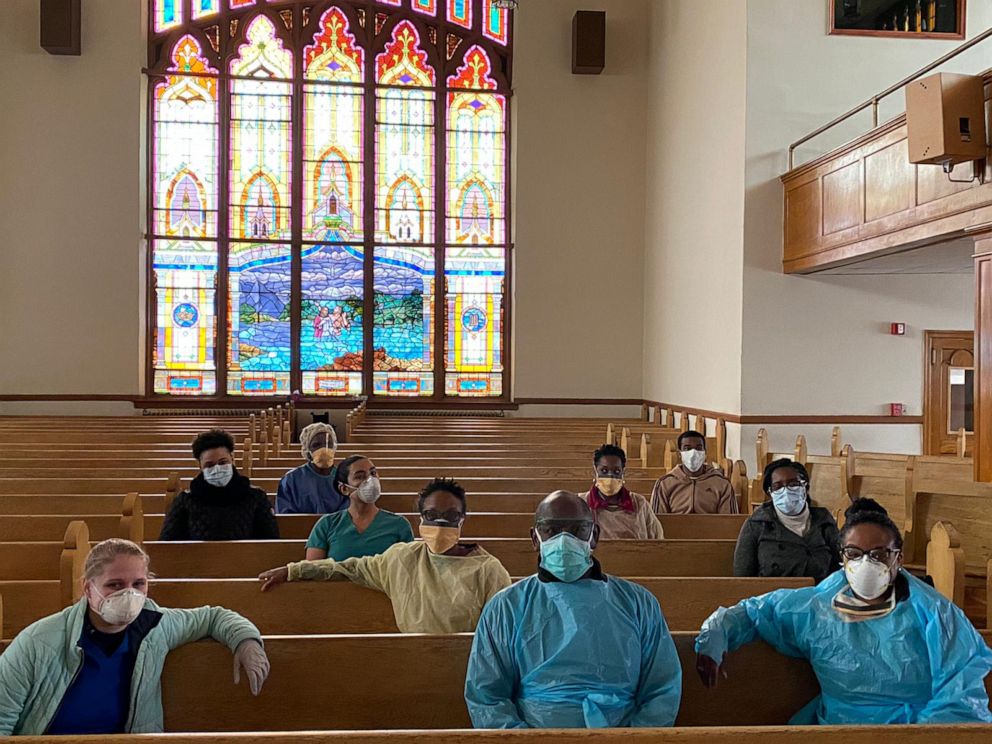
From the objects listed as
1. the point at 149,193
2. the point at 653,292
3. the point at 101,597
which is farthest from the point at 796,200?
the point at 149,193

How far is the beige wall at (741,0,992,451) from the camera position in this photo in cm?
808

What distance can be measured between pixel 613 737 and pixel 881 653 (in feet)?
3.16

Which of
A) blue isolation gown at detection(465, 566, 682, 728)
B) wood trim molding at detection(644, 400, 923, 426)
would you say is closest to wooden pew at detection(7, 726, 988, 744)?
blue isolation gown at detection(465, 566, 682, 728)

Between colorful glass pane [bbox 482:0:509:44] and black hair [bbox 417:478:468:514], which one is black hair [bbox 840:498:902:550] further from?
colorful glass pane [bbox 482:0:509:44]

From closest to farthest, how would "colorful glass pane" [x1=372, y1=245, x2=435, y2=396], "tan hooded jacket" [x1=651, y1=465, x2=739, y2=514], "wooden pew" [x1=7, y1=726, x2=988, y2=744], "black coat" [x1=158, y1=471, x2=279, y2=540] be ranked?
"wooden pew" [x1=7, y1=726, x2=988, y2=744], "black coat" [x1=158, y1=471, x2=279, y2=540], "tan hooded jacket" [x1=651, y1=465, x2=739, y2=514], "colorful glass pane" [x1=372, y1=245, x2=435, y2=396]

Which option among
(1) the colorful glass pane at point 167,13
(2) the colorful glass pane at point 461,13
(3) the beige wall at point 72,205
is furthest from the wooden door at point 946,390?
(1) the colorful glass pane at point 167,13

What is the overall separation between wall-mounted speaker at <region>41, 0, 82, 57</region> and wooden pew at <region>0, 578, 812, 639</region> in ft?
31.6

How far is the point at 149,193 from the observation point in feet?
38.8

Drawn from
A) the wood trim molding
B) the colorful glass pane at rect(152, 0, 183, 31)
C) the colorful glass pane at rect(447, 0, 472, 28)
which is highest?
the colorful glass pane at rect(447, 0, 472, 28)

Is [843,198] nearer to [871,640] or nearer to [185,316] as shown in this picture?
[871,640]

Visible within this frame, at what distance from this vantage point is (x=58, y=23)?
36.0 feet

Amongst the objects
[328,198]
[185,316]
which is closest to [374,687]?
[185,316]

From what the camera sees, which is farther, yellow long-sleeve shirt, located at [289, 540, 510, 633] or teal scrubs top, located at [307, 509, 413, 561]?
teal scrubs top, located at [307, 509, 413, 561]

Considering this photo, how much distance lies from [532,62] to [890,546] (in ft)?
34.1
